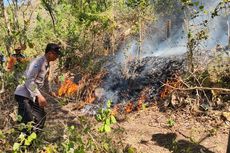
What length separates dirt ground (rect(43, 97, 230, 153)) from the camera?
583cm

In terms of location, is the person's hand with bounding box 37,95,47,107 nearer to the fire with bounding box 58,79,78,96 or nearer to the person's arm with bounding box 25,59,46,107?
the person's arm with bounding box 25,59,46,107

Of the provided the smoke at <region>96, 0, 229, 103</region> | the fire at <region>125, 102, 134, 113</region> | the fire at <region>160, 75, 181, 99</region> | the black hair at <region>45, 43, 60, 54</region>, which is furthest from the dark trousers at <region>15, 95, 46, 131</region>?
the smoke at <region>96, 0, 229, 103</region>

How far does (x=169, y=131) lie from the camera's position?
668 centimetres

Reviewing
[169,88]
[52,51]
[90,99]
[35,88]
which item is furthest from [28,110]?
[90,99]

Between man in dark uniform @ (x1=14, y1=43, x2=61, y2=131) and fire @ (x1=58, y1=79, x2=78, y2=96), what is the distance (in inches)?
177

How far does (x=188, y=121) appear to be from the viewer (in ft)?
22.9

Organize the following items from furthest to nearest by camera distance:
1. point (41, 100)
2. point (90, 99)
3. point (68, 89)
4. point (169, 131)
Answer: point (68, 89)
point (90, 99)
point (169, 131)
point (41, 100)

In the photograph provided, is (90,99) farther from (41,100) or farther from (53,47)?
(53,47)

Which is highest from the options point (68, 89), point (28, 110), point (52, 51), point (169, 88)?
point (52, 51)

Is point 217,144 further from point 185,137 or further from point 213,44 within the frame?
point 213,44

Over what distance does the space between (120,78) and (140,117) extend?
254 cm

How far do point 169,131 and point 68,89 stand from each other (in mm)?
3945

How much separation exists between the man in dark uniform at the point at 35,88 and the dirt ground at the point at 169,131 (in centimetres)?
74

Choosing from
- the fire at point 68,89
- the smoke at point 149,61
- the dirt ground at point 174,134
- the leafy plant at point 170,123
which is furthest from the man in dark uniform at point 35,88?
the fire at point 68,89
